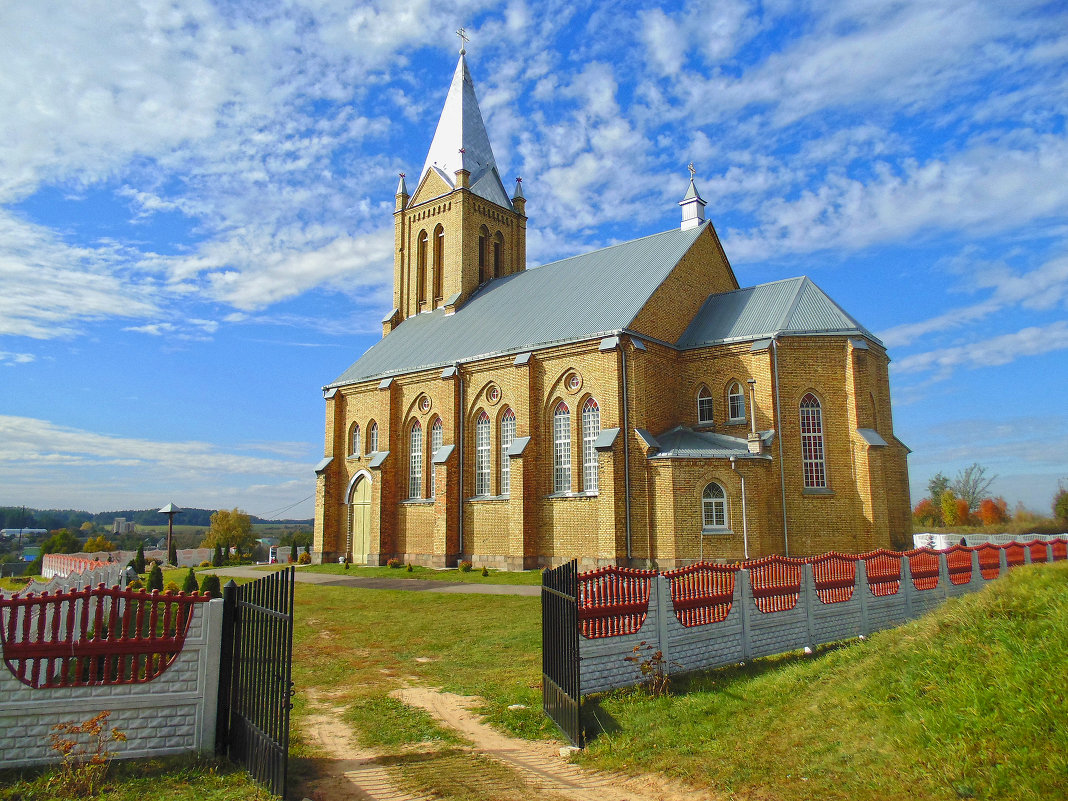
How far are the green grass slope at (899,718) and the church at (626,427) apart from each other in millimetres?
13903

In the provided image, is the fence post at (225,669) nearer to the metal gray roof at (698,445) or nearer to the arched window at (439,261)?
the metal gray roof at (698,445)

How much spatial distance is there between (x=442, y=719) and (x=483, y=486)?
2008cm

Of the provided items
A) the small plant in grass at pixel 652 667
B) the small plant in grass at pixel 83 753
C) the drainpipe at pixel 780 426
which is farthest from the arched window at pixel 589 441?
the small plant in grass at pixel 83 753

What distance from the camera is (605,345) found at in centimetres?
2466

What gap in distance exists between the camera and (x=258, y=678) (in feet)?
23.3

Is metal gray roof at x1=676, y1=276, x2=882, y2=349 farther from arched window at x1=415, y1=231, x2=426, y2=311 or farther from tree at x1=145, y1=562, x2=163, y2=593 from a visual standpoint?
tree at x1=145, y1=562, x2=163, y2=593

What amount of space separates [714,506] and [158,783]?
1894cm

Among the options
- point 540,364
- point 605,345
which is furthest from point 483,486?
point 605,345

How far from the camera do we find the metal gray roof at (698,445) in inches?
908

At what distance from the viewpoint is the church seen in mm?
23375

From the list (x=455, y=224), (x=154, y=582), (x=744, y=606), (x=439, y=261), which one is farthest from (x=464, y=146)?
(x=744, y=606)

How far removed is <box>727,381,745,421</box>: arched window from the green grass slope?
52.7 feet

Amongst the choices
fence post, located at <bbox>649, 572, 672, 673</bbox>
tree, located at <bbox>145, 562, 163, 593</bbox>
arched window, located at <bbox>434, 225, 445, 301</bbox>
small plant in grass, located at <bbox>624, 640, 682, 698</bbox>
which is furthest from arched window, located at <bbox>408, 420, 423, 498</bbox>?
small plant in grass, located at <bbox>624, 640, 682, 698</bbox>

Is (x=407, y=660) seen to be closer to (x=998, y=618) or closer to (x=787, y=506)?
(x=998, y=618)
